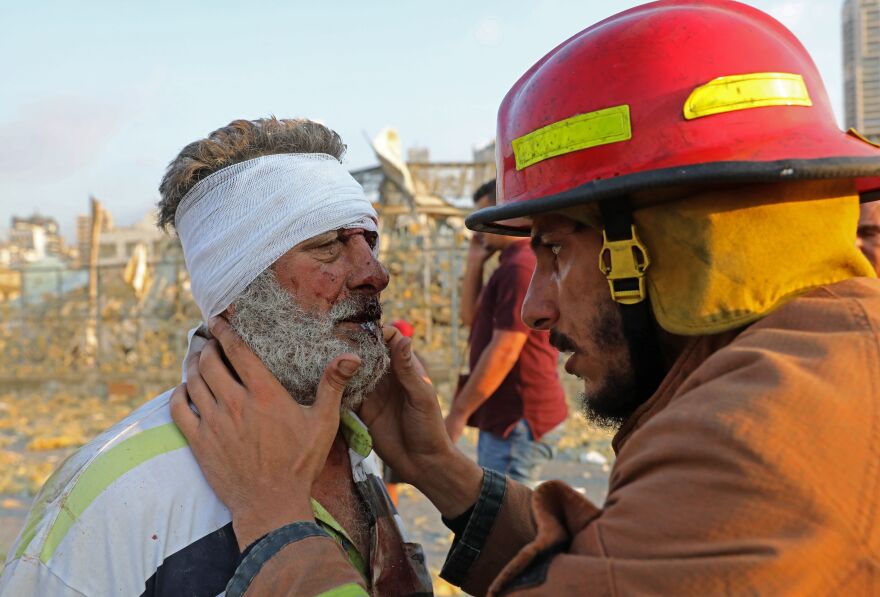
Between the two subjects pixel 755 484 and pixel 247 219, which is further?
pixel 247 219

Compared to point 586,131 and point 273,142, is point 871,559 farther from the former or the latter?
point 273,142

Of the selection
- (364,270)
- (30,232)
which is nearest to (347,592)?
(364,270)

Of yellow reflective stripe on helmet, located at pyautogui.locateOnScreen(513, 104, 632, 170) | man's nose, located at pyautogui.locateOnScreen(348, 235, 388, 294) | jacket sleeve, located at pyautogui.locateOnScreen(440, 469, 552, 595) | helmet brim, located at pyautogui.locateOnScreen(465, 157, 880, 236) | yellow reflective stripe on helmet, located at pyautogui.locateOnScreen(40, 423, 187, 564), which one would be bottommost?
jacket sleeve, located at pyautogui.locateOnScreen(440, 469, 552, 595)

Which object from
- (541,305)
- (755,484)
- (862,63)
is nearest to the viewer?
(755,484)

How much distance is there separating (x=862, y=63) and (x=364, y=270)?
34.2 meters

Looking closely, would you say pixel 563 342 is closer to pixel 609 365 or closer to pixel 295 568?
pixel 609 365

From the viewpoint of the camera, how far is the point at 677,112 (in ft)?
5.08

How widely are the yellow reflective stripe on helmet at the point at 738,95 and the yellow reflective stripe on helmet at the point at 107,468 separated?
149cm

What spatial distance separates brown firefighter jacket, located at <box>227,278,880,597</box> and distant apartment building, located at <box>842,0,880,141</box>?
32.3 m

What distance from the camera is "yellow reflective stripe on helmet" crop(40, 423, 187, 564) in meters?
1.66

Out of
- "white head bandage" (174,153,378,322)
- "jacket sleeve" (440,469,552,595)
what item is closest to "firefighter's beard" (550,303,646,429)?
"jacket sleeve" (440,469,552,595)

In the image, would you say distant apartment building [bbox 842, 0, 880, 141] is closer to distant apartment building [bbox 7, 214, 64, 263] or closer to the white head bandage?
the white head bandage

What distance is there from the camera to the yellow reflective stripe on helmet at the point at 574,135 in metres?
1.60

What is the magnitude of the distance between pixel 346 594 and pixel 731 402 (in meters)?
0.86
